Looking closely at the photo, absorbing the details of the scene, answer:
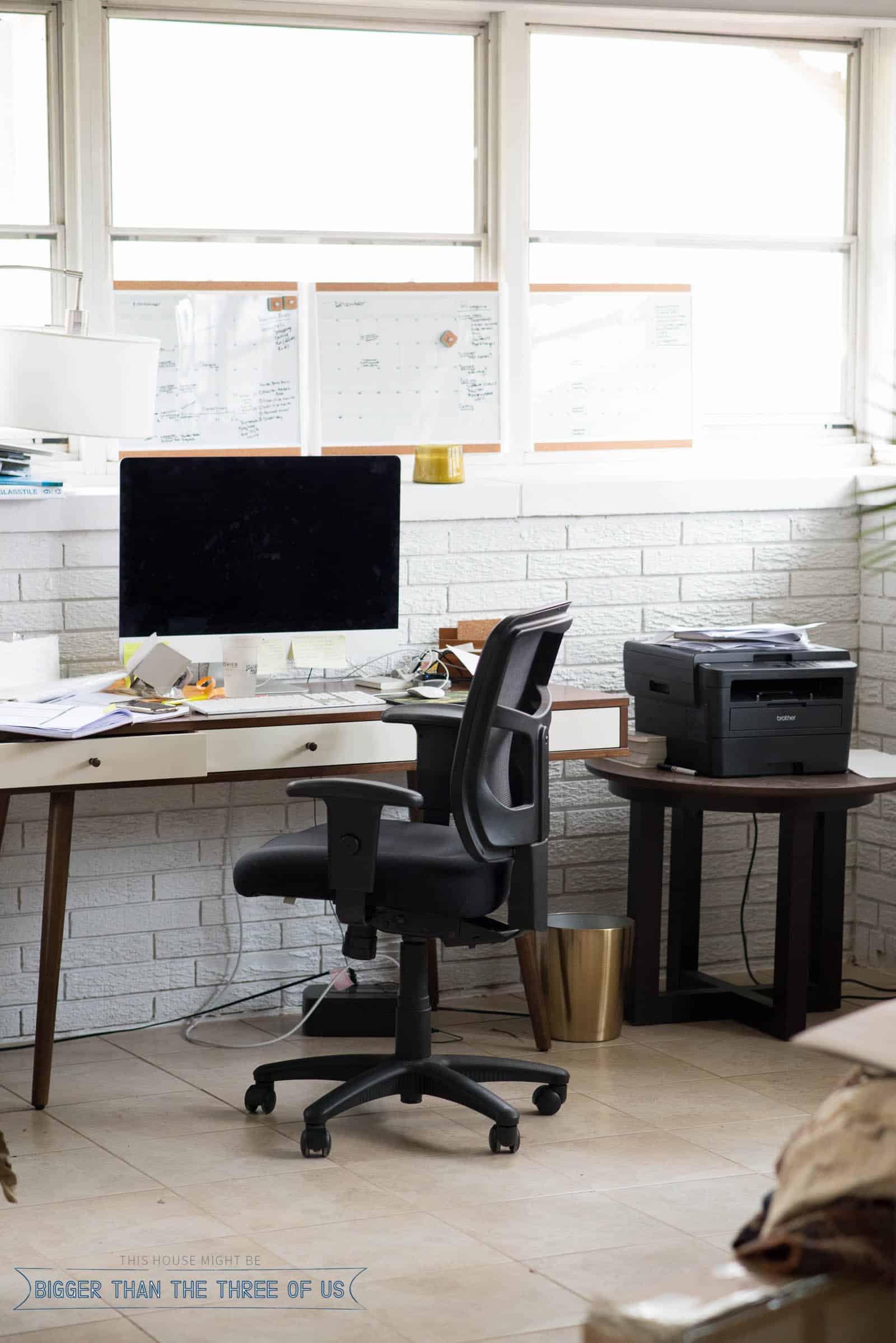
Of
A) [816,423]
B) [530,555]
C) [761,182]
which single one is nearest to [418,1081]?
[530,555]

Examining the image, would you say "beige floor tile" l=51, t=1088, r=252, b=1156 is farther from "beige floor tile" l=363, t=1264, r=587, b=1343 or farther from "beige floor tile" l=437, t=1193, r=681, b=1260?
"beige floor tile" l=363, t=1264, r=587, b=1343

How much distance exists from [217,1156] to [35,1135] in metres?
0.37

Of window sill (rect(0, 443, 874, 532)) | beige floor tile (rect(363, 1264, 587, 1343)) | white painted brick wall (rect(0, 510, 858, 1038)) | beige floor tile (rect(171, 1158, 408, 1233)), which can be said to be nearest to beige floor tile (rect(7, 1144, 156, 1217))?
beige floor tile (rect(171, 1158, 408, 1233))

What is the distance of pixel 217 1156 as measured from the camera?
297cm

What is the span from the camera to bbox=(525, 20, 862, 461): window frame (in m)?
4.13

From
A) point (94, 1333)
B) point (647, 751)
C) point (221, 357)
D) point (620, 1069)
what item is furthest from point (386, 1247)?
point (221, 357)

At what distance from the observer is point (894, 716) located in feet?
13.9

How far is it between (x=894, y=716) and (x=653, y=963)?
38.7 inches

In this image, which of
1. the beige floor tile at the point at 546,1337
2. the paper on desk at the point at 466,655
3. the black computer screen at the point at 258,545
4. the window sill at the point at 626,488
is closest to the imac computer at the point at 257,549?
the black computer screen at the point at 258,545

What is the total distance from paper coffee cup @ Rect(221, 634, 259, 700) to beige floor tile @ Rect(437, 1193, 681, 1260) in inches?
48.3

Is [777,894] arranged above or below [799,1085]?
above

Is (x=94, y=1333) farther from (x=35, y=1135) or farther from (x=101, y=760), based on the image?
(x=101, y=760)

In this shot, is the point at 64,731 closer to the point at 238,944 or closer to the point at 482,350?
the point at 238,944

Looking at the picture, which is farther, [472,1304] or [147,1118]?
[147,1118]
